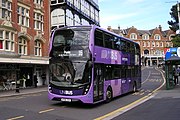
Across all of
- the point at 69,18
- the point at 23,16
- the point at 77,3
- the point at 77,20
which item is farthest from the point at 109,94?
the point at 77,3

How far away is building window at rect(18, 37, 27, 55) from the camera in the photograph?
32.4 meters

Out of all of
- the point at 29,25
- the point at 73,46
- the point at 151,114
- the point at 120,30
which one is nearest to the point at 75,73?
the point at 73,46

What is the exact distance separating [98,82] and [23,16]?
2087 centimetres

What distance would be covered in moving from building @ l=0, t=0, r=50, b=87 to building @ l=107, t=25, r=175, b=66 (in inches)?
2916

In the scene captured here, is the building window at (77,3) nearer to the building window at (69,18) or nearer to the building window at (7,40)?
the building window at (69,18)

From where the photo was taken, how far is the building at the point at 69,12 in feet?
134

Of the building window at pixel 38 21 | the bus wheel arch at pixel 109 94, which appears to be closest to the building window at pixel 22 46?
the building window at pixel 38 21

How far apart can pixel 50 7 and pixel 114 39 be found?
83.2 ft

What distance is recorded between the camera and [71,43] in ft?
47.4

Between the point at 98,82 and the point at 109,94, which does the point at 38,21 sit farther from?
the point at 98,82

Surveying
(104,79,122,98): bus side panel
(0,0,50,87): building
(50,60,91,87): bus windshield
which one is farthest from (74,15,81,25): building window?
(50,60,91,87): bus windshield

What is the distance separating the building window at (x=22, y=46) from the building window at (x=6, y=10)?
3.42 metres

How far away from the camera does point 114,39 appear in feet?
59.0

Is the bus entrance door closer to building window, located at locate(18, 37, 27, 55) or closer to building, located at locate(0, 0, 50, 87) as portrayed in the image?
building, located at locate(0, 0, 50, 87)
